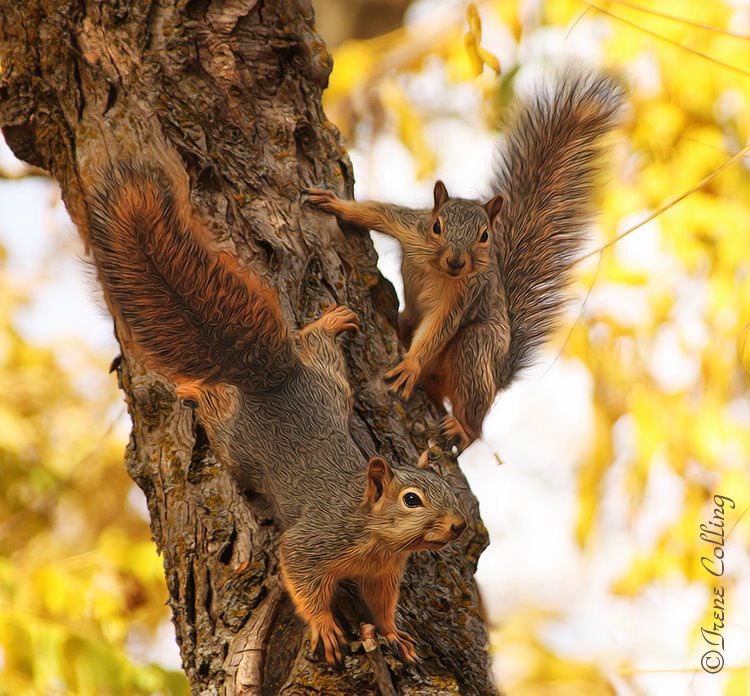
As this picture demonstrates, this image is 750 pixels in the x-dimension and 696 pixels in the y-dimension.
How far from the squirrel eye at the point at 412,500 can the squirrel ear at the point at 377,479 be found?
0.03 metres

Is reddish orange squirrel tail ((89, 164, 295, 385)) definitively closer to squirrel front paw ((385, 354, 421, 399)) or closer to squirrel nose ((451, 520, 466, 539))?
squirrel front paw ((385, 354, 421, 399))

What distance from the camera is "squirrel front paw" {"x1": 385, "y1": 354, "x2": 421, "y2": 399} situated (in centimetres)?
158

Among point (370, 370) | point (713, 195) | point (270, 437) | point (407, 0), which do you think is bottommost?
point (270, 437)

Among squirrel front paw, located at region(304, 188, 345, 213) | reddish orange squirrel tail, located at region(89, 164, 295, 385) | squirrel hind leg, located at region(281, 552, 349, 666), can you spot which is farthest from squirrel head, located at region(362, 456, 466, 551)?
squirrel front paw, located at region(304, 188, 345, 213)

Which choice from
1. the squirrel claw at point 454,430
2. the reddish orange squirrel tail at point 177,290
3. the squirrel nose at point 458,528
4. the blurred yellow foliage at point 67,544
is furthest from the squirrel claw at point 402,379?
the blurred yellow foliage at point 67,544

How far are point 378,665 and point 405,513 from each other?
0.21m

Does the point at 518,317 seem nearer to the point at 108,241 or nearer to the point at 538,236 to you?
the point at 538,236

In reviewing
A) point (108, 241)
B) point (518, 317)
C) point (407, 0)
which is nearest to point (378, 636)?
point (108, 241)

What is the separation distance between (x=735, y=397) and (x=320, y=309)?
210 centimetres

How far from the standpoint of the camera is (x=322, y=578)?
132cm

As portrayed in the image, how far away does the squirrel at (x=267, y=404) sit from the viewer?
130 centimetres

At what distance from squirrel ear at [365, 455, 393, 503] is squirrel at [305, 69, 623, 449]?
43 cm

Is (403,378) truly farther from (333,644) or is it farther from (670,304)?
(670,304)

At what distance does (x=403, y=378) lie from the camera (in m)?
1.59
